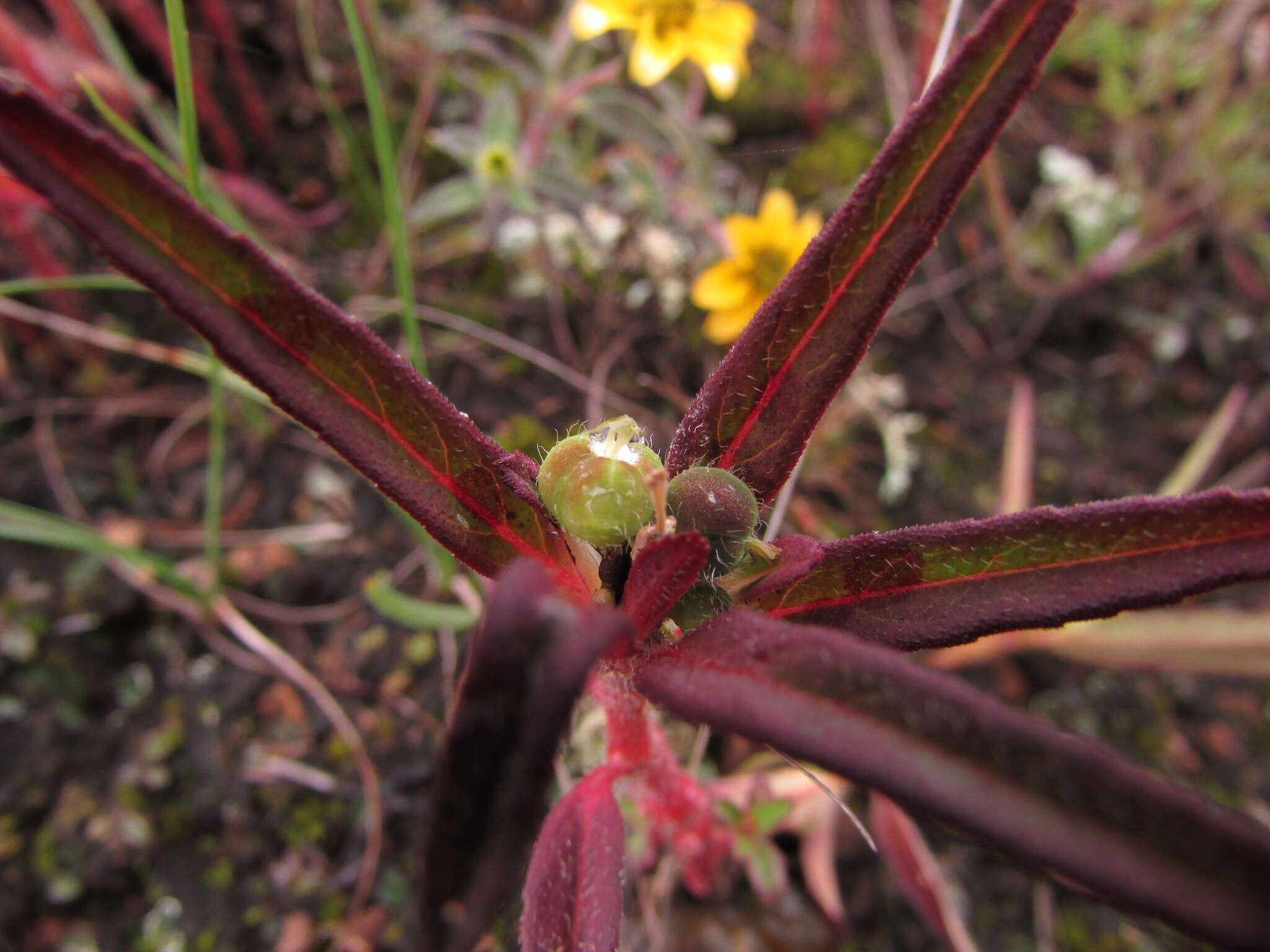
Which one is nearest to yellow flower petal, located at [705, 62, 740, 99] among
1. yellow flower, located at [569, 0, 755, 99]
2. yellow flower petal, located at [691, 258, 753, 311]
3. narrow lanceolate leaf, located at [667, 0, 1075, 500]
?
yellow flower, located at [569, 0, 755, 99]

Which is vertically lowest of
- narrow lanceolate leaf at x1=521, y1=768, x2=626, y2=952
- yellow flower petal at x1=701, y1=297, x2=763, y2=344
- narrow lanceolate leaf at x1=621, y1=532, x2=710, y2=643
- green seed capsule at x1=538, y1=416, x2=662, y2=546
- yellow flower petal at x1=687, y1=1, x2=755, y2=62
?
narrow lanceolate leaf at x1=521, y1=768, x2=626, y2=952

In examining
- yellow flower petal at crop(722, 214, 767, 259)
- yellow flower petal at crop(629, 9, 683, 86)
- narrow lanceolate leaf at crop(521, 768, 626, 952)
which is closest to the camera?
narrow lanceolate leaf at crop(521, 768, 626, 952)

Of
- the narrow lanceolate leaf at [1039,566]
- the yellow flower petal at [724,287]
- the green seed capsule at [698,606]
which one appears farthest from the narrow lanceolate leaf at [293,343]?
the yellow flower petal at [724,287]

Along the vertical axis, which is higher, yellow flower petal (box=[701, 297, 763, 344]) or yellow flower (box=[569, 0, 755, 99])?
yellow flower (box=[569, 0, 755, 99])

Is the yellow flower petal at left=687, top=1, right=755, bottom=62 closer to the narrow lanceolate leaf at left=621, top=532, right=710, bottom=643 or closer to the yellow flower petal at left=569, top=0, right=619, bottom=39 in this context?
the yellow flower petal at left=569, top=0, right=619, bottom=39

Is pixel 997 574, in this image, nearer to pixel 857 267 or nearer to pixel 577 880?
pixel 857 267

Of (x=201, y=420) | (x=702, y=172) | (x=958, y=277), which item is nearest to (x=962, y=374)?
(x=958, y=277)

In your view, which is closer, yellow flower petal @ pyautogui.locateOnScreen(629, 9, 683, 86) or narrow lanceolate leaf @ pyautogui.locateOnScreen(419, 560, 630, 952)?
narrow lanceolate leaf @ pyautogui.locateOnScreen(419, 560, 630, 952)
